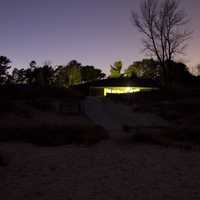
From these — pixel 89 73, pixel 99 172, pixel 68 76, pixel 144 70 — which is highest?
pixel 144 70

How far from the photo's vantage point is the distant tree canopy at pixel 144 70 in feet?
178

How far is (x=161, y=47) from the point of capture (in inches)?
1307

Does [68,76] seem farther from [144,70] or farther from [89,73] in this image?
[144,70]

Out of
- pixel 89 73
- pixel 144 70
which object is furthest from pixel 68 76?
pixel 144 70

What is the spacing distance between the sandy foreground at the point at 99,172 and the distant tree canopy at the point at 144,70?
46.4 m

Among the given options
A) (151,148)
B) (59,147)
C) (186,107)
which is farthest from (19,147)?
(186,107)

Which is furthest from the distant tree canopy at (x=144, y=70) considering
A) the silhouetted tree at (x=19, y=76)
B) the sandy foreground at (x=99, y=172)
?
the sandy foreground at (x=99, y=172)

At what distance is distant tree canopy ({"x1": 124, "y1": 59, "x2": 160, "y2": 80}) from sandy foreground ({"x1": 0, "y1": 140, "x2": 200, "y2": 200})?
1828 inches

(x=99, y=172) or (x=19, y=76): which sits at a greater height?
(x=19, y=76)

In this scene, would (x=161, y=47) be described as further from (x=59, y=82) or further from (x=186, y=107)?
(x=59, y=82)

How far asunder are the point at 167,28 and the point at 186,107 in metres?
17.6

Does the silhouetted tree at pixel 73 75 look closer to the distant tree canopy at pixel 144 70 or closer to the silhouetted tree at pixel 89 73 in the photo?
the silhouetted tree at pixel 89 73

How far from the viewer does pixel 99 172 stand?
20.2ft

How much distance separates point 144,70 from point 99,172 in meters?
53.6
